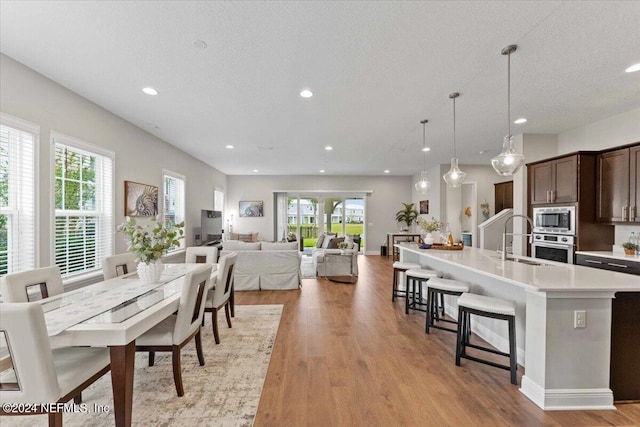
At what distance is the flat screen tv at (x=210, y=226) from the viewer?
6824mm

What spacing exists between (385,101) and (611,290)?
272 cm

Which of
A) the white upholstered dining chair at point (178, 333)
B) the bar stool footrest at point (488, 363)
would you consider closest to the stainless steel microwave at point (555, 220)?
the bar stool footrest at point (488, 363)

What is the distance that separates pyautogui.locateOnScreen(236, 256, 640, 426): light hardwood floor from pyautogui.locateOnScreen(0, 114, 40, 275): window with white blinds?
8.66 ft

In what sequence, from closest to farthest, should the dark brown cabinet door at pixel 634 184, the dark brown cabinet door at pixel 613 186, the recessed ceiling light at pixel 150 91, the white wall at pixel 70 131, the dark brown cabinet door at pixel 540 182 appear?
the white wall at pixel 70 131 → the recessed ceiling light at pixel 150 91 → the dark brown cabinet door at pixel 634 184 → the dark brown cabinet door at pixel 613 186 → the dark brown cabinet door at pixel 540 182

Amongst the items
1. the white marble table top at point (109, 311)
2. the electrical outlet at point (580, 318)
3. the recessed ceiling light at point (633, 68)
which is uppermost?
the recessed ceiling light at point (633, 68)

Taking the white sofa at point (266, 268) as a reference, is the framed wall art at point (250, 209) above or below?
above

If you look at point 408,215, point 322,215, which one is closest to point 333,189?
point 322,215

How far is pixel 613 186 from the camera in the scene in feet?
12.2

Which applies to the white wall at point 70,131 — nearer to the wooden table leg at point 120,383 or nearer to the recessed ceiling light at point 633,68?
the wooden table leg at point 120,383

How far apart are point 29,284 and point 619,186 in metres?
6.39

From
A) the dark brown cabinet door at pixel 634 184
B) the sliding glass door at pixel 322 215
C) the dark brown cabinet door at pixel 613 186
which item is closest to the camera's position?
the dark brown cabinet door at pixel 634 184

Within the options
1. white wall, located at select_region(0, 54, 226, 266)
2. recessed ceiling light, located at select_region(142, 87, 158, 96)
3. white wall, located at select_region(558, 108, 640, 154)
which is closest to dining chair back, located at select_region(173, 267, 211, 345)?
white wall, located at select_region(0, 54, 226, 266)

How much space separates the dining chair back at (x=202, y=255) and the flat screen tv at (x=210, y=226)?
Result: 302 cm

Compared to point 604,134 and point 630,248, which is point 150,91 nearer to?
point 630,248
